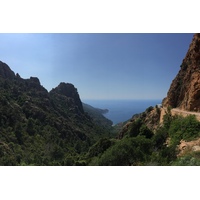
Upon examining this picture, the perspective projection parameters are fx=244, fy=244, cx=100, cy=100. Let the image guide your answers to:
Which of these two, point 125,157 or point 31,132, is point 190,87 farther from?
point 31,132

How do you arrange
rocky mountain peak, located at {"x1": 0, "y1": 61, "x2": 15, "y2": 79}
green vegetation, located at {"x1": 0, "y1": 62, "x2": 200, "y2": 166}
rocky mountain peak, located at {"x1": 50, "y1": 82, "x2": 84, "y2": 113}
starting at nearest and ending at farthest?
1. green vegetation, located at {"x1": 0, "y1": 62, "x2": 200, "y2": 166}
2. rocky mountain peak, located at {"x1": 0, "y1": 61, "x2": 15, "y2": 79}
3. rocky mountain peak, located at {"x1": 50, "y1": 82, "x2": 84, "y2": 113}

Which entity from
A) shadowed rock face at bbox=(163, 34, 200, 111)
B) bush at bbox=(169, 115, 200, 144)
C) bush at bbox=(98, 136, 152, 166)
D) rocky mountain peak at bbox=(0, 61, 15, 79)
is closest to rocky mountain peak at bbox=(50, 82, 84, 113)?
rocky mountain peak at bbox=(0, 61, 15, 79)

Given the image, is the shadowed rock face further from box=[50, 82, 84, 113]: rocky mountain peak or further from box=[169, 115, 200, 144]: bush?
box=[50, 82, 84, 113]: rocky mountain peak

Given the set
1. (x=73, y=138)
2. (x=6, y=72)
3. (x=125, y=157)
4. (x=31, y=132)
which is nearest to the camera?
(x=125, y=157)

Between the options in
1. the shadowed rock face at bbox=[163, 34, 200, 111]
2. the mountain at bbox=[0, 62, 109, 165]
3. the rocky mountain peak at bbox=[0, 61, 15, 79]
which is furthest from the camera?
the rocky mountain peak at bbox=[0, 61, 15, 79]

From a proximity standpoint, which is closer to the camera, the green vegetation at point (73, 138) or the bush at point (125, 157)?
the bush at point (125, 157)

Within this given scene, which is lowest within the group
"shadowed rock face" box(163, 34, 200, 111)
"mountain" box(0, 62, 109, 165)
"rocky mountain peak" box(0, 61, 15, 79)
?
"mountain" box(0, 62, 109, 165)

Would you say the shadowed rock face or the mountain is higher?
the shadowed rock face

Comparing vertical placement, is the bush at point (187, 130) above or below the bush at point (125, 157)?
above

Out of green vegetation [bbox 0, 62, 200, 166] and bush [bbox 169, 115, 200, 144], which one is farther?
bush [bbox 169, 115, 200, 144]

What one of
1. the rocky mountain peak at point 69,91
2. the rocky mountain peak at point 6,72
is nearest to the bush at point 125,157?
the rocky mountain peak at point 6,72

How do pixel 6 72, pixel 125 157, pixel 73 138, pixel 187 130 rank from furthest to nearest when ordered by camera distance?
pixel 6 72 < pixel 73 138 < pixel 187 130 < pixel 125 157

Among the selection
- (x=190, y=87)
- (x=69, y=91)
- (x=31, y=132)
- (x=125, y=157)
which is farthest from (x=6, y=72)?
(x=125, y=157)

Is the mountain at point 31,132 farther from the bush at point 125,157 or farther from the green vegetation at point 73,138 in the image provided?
the bush at point 125,157
